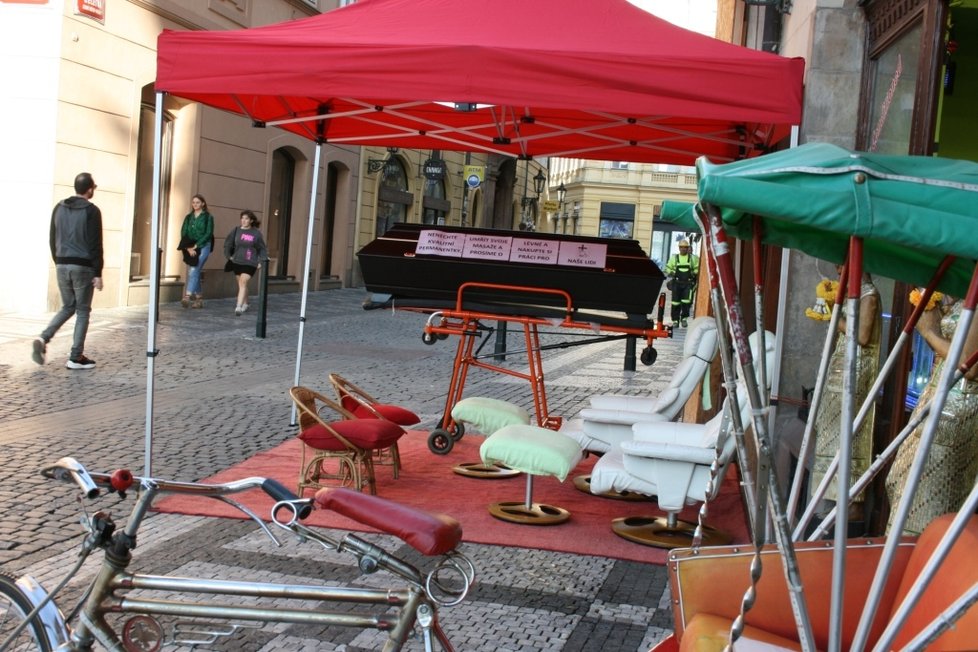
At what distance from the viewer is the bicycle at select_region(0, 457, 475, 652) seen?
2572 mm

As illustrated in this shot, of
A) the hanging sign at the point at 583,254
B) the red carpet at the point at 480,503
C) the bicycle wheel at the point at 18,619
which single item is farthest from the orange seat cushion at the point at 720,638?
the hanging sign at the point at 583,254

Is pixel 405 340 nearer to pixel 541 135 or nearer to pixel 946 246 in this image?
pixel 541 135

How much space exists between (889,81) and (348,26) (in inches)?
123

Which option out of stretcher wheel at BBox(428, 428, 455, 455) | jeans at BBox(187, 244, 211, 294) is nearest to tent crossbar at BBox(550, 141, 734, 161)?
stretcher wheel at BBox(428, 428, 455, 455)

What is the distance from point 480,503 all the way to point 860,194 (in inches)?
183

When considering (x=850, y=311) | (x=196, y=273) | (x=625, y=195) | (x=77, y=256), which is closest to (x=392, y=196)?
(x=196, y=273)

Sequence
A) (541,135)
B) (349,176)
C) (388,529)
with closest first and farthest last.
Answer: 1. (388,529)
2. (541,135)
3. (349,176)

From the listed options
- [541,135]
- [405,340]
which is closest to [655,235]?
[405,340]

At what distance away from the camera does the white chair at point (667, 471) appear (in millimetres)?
5805

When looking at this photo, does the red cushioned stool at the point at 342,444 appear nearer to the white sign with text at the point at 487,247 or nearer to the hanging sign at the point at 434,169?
the white sign with text at the point at 487,247

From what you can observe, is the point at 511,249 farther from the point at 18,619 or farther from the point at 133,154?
the point at 133,154

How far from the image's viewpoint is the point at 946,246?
217 cm

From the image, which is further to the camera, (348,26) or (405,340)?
(405,340)

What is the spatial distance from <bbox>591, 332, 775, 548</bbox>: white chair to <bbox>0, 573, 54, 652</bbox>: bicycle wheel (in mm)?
3470
